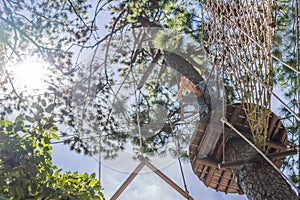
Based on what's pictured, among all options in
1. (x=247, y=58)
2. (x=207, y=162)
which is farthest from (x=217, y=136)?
(x=247, y=58)

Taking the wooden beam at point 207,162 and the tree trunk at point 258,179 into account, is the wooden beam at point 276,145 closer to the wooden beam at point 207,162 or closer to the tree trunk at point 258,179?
the tree trunk at point 258,179

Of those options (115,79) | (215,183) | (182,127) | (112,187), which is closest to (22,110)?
(115,79)

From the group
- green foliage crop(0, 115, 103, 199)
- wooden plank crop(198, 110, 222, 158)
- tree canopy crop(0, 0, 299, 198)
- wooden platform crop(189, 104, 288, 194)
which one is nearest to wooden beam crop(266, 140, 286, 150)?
wooden platform crop(189, 104, 288, 194)

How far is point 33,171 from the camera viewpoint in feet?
3.26

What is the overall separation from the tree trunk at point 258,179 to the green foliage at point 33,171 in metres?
0.70

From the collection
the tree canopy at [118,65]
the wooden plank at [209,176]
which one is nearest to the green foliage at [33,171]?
the wooden plank at [209,176]

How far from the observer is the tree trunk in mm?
1388

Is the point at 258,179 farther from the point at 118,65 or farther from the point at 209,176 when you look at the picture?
the point at 118,65

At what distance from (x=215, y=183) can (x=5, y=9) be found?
7.96 feet

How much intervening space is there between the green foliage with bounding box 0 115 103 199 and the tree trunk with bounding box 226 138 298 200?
700 mm

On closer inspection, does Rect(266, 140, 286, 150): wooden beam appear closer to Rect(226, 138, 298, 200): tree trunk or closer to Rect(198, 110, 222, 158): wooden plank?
Rect(226, 138, 298, 200): tree trunk

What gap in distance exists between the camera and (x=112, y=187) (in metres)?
2.41

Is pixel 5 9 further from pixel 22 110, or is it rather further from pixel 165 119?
pixel 165 119

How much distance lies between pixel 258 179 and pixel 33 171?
0.95 m
